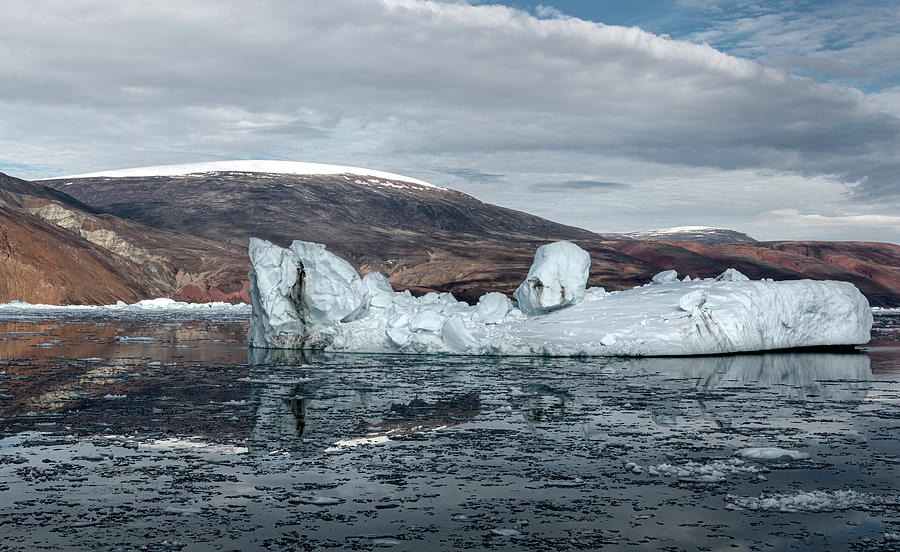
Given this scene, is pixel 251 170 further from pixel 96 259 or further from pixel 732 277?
pixel 732 277

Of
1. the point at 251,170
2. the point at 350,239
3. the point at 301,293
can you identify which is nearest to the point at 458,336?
the point at 301,293

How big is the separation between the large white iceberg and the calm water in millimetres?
4515

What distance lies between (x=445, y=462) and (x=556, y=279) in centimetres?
1512

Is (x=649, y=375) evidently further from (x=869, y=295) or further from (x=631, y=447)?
(x=869, y=295)

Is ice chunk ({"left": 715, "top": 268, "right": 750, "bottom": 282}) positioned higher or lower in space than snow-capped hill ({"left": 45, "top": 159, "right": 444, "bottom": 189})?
lower

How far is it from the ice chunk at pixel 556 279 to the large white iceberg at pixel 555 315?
0.10 ft

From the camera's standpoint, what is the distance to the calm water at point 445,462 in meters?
6.27

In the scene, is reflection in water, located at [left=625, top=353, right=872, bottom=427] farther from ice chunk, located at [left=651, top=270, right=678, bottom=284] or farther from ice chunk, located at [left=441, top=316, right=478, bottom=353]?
ice chunk, located at [left=651, top=270, right=678, bottom=284]

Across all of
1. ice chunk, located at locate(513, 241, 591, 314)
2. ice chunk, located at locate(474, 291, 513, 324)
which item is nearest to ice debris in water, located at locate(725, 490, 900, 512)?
ice chunk, located at locate(513, 241, 591, 314)

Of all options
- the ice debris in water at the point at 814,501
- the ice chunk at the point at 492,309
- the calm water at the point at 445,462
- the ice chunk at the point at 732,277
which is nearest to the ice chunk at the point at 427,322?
the ice chunk at the point at 492,309

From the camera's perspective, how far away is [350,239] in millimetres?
128875

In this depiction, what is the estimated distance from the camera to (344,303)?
2369cm

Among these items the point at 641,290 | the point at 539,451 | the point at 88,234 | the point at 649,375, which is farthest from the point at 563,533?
the point at 88,234

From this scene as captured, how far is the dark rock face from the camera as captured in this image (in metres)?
89.6
